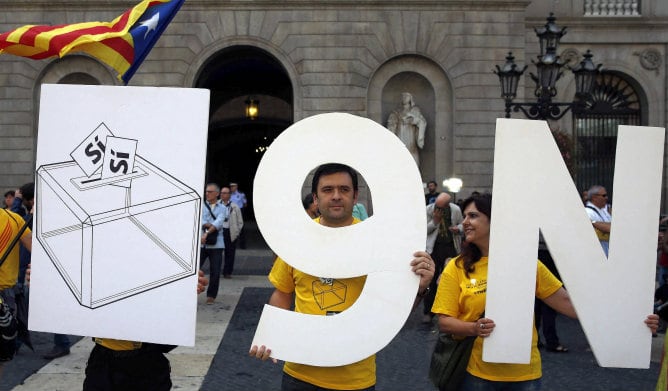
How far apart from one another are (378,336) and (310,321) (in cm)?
34

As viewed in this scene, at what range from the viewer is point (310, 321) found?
3607mm

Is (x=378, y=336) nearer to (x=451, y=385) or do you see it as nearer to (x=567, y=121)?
(x=451, y=385)

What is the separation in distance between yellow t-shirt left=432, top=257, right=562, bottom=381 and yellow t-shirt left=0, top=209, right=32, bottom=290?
10.2 ft

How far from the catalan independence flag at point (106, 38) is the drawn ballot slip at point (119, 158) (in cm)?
225

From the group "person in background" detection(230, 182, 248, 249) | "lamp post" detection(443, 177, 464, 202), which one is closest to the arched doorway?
"person in background" detection(230, 182, 248, 249)

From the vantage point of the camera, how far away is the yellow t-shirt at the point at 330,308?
144 inches

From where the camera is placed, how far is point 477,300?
13.0ft

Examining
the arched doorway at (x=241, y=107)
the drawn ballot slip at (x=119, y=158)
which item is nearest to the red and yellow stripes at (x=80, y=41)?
the drawn ballot slip at (x=119, y=158)

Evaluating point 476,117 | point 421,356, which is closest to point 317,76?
point 476,117

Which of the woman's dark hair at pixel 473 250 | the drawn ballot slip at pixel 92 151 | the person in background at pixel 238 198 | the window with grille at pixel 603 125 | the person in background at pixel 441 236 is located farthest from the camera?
the window with grille at pixel 603 125

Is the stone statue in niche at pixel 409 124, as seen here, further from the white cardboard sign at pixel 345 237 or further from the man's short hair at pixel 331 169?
the white cardboard sign at pixel 345 237

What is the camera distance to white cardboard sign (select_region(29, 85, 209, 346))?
380 cm

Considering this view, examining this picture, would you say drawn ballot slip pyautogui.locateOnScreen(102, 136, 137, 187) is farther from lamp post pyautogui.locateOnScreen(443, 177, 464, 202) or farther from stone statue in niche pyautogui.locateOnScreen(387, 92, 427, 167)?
stone statue in niche pyautogui.locateOnScreen(387, 92, 427, 167)

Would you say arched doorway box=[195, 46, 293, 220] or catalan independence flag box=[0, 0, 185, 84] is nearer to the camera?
catalan independence flag box=[0, 0, 185, 84]
